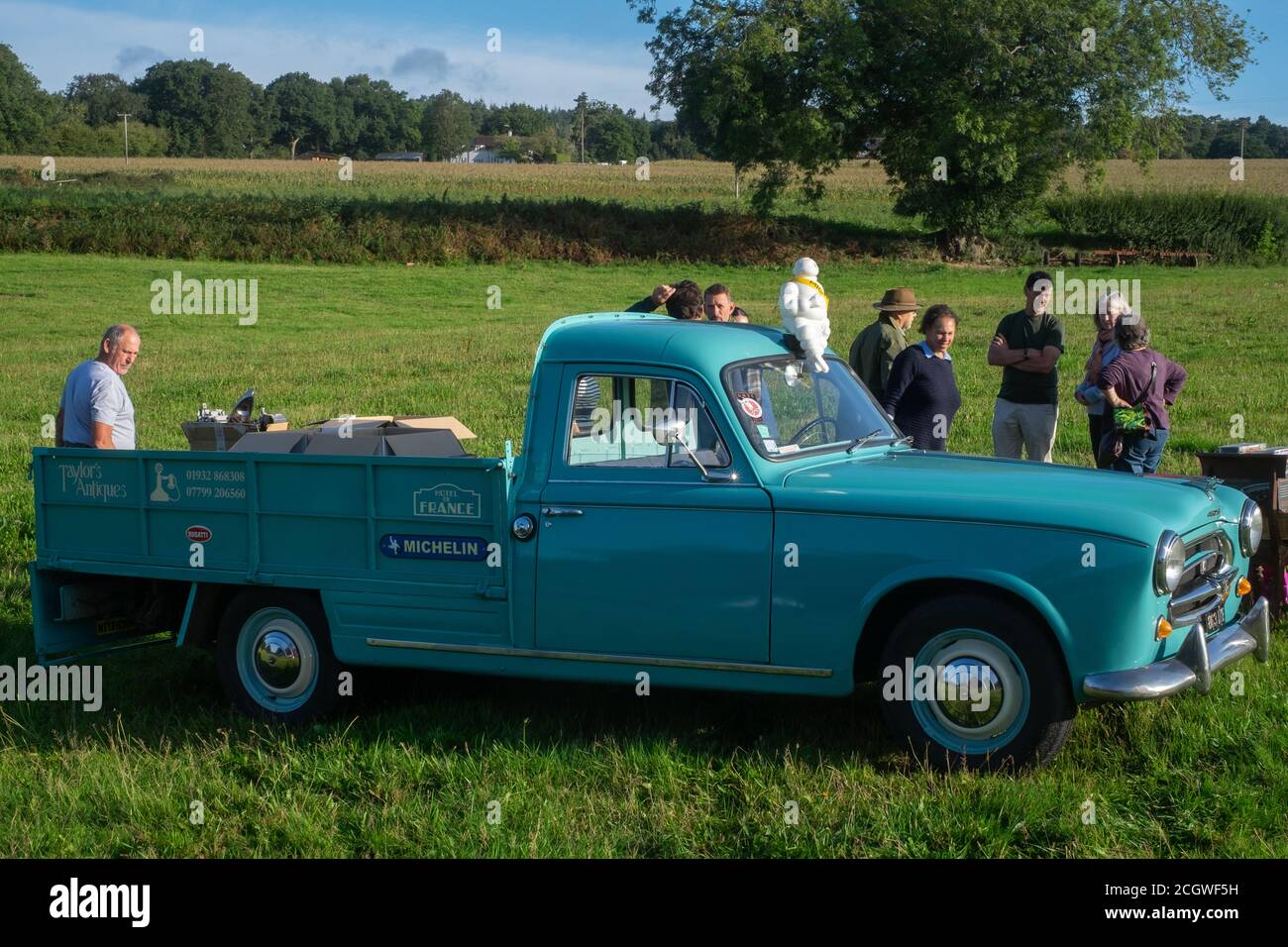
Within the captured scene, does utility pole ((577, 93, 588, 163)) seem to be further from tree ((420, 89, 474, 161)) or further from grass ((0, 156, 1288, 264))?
grass ((0, 156, 1288, 264))

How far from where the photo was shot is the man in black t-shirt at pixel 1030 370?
955 centimetres

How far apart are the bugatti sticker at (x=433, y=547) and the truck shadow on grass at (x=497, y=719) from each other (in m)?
0.81

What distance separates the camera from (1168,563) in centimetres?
532

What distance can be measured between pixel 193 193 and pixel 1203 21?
35190mm

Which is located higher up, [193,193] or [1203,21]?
[1203,21]

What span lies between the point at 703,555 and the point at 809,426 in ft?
3.22

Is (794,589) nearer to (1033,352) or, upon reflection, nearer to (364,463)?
(364,463)

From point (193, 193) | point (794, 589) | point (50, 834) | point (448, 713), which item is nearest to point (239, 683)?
point (448, 713)

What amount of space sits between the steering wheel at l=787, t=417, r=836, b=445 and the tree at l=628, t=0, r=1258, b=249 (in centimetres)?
3742

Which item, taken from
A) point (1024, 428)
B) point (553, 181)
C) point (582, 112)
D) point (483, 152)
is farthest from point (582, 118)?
point (1024, 428)

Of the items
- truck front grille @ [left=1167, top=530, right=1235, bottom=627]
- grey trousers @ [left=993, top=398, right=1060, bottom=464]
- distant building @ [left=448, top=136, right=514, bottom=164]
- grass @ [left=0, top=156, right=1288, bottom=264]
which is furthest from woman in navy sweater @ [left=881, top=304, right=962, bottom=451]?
distant building @ [left=448, top=136, right=514, bottom=164]

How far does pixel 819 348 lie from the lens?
664 centimetres

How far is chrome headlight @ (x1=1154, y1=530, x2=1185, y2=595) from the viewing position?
5266mm
